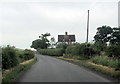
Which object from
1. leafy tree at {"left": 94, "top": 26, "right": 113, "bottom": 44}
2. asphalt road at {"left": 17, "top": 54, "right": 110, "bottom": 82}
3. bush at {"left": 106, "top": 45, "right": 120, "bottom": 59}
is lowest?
asphalt road at {"left": 17, "top": 54, "right": 110, "bottom": 82}

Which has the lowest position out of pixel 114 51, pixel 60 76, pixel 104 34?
pixel 60 76

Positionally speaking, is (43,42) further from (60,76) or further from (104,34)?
(60,76)

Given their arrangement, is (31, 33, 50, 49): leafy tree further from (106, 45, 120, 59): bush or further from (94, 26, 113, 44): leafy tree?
(106, 45, 120, 59): bush

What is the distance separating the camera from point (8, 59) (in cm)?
1730

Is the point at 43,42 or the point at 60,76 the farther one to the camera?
the point at 43,42

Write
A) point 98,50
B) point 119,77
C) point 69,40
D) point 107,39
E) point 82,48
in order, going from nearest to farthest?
1. point 119,77
2. point 98,50
3. point 82,48
4. point 107,39
5. point 69,40

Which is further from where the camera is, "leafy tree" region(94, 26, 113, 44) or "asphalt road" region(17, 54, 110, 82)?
"leafy tree" region(94, 26, 113, 44)

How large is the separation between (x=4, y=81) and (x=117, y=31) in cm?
5780

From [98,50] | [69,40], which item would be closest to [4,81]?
[98,50]

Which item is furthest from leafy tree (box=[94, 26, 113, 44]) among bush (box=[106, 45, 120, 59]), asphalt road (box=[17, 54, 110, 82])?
asphalt road (box=[17, 54, 110, 82])

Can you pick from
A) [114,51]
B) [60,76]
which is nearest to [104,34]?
[114,51]

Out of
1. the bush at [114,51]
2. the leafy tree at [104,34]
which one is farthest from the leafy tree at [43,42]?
the bush at [114,51]

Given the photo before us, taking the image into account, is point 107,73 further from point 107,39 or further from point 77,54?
point 107,39

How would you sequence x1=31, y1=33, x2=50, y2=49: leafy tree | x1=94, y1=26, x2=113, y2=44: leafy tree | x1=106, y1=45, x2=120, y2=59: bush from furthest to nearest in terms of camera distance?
x1=31, y1=33, x2=50, y2=49: leafy tree → x1=94, y1=26, x2=113, y2=44: leafy tree → x1=106, y1=45, x2=120, y2=59: bush
